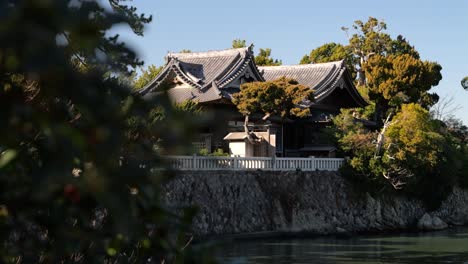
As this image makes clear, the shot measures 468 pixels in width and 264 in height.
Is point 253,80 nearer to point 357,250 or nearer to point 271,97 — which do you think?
point 271,97

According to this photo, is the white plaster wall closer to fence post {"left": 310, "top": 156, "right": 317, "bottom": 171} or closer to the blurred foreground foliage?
fence post {"left": 310, "top": 156, "right": 317, "bottom": 171}

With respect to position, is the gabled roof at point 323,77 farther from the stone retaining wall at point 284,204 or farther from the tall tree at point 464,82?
the tall tree at point 464,82

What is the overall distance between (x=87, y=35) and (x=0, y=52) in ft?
0.36

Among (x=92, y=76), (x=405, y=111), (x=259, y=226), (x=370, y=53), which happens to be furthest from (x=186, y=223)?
(x=370, y=53)

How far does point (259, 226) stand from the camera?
74.2 ft

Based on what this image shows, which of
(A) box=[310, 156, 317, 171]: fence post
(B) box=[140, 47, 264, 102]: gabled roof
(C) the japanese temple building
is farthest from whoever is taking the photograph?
(B) box=[140, 47, 264, 102]: gabled roof

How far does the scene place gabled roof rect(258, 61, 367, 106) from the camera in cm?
2886

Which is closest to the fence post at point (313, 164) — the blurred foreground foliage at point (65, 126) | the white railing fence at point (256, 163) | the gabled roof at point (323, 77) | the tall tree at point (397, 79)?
the white railing fence at point (256, 163)

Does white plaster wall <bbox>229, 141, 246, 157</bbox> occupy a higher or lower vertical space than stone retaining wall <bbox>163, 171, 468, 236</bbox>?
higher

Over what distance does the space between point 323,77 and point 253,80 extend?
3295 millimetres

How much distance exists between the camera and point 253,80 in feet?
90.0

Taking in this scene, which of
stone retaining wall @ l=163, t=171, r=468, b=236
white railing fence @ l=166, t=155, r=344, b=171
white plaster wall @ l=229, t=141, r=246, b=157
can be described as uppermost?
white plaster wall @ l=229, t=141, r=246, b=157

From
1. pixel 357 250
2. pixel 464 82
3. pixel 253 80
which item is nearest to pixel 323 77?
pixel 253 80

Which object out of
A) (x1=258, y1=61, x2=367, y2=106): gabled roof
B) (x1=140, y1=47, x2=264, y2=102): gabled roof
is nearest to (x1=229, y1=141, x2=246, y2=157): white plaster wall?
(x1=140, y1=47, x2=264, y2=102): gabled roof
